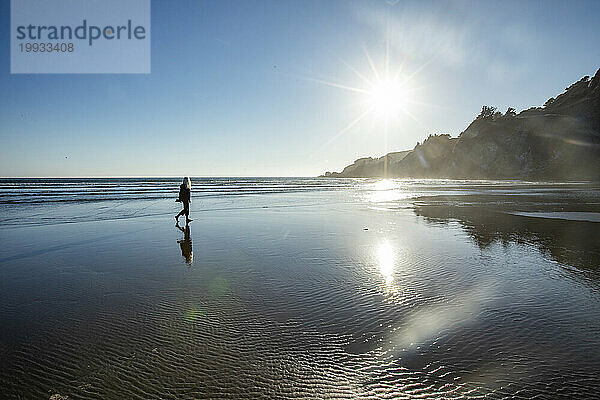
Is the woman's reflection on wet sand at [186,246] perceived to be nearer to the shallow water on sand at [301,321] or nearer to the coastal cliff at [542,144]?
the shallow water on sand at [301,321]

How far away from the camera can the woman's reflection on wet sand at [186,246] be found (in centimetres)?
941

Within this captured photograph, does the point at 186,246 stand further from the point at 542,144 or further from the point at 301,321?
the point at 542,144

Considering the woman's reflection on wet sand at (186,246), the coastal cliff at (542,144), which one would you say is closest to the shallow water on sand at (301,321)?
the woman's reflection on wet sand at (186,246)

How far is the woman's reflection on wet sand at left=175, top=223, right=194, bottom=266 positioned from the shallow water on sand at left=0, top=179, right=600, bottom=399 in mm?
91

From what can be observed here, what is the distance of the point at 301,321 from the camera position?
518 centimetres

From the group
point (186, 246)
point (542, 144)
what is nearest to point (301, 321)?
point (186, 246)

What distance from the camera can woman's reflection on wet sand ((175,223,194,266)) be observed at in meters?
9.41

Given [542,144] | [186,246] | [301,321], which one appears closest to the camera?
[301,321]

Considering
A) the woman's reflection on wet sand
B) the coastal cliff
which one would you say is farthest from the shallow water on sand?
the coastal cliff

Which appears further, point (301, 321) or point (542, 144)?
point (542, 144)

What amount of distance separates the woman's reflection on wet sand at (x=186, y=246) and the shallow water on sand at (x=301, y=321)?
91 mm

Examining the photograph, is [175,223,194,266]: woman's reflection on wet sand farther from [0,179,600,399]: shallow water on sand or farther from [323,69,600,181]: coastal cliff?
[323,69,600,181]: coastal cliff

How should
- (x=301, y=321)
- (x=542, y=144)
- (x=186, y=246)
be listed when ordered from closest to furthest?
(x=301, y=321), (x=186, y=246), (x=542, y=144)

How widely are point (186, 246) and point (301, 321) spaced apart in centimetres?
710
